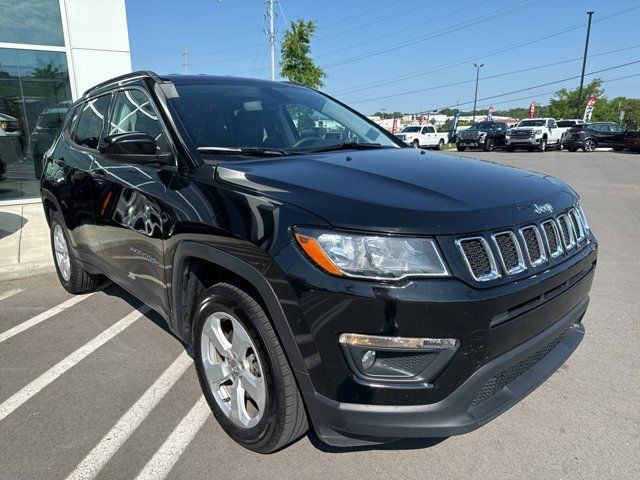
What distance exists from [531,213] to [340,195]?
2.72ft

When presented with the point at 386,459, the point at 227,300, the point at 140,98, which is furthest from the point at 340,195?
the point at 140,98

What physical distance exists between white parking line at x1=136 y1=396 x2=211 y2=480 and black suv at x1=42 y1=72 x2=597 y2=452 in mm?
252

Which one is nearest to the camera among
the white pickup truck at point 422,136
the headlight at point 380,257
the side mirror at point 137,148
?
the headlight at point 380,257

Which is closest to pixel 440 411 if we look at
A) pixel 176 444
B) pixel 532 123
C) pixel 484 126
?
→ pixel 176 444

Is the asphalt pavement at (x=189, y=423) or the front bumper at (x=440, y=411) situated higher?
the front bumper at (x=440, y=411)

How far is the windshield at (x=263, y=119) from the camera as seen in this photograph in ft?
8.79

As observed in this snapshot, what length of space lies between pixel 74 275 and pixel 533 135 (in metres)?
26.2

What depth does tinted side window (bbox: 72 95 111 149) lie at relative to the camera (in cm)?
356

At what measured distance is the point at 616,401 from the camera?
266 centimetres

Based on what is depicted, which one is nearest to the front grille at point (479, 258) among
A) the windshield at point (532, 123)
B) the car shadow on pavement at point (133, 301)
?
the car shadow on pavement at point (133, 301)

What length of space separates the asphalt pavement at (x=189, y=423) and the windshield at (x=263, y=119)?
2.57ft

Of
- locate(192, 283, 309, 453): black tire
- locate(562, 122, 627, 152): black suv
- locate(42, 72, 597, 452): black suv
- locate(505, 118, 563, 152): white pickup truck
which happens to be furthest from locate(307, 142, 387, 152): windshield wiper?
locate(562, 122, 627, 152): black suv

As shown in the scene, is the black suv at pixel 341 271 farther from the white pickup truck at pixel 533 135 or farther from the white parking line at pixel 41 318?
the white pickup truck at pixel 533 135

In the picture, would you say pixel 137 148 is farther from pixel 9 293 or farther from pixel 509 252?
pixel 9 293
